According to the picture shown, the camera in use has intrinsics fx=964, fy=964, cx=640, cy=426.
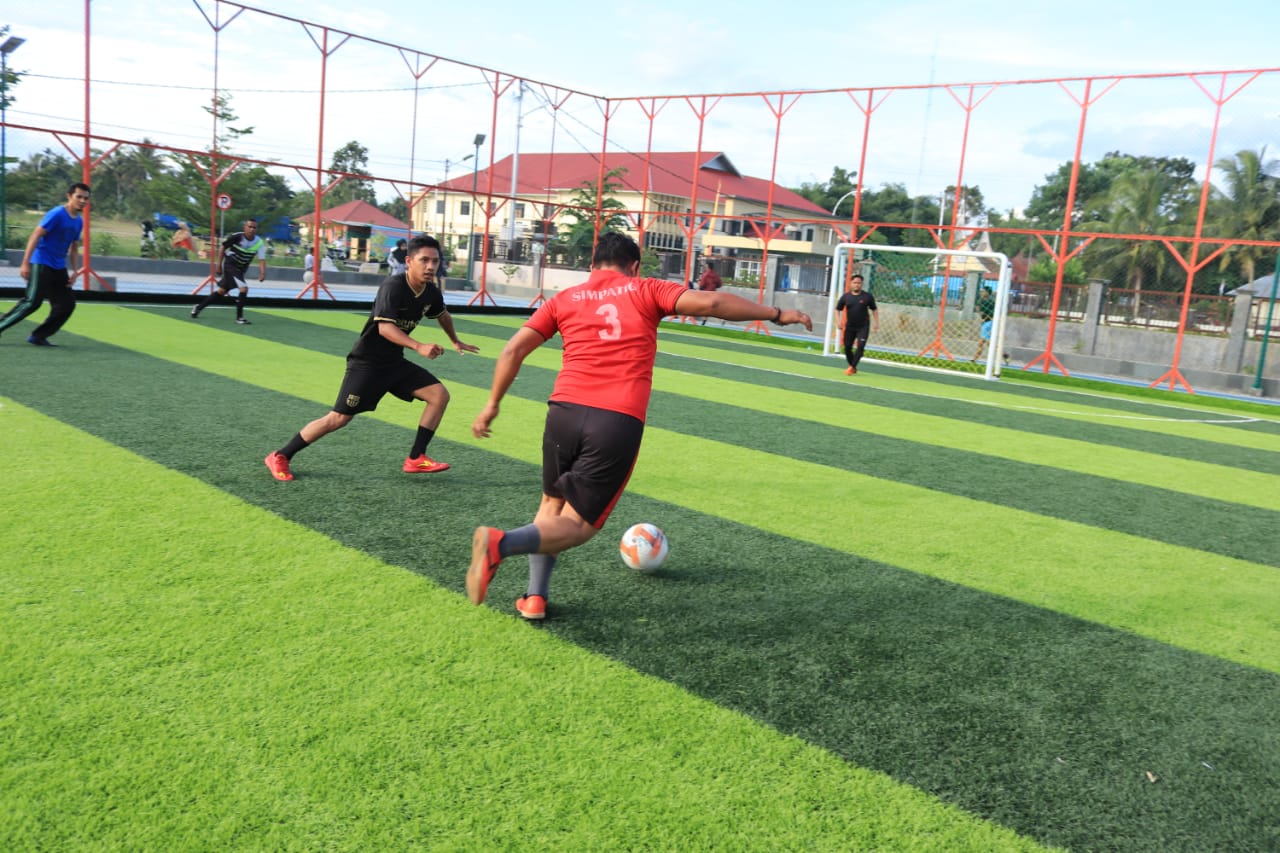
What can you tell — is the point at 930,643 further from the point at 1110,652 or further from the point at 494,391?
the point at 494,391

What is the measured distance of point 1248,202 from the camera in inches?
1433

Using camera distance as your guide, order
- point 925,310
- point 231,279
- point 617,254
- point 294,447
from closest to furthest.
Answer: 1. point 617,254
2. point 294,447
3. point 231,279
4. point 925,310

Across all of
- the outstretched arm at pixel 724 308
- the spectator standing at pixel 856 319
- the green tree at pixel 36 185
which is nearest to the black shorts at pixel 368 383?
the outstretched arm at pixel 724 308

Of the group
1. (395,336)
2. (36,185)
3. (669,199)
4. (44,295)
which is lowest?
(44,295)

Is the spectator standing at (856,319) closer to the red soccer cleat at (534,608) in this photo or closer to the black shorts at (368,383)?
the black shorts at (368,383)

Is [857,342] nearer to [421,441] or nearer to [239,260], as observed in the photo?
[239,260]

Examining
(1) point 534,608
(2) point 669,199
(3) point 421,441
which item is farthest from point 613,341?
(2) point 669,199

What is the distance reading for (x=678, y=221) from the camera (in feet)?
84.3

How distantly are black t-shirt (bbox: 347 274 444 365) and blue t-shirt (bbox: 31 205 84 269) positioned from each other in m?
6.46

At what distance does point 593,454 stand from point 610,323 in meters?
0.56

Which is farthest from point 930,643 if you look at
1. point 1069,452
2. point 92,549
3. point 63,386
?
point 63,386

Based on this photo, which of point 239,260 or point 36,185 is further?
point 36,185

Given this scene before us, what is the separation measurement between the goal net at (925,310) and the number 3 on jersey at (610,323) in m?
15.9

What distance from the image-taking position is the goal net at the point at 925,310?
2022cm
